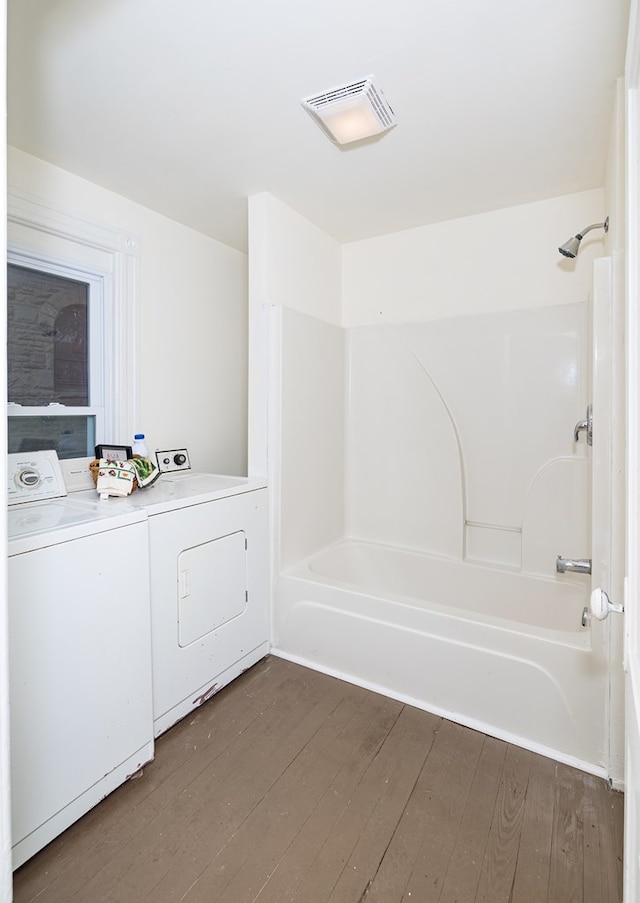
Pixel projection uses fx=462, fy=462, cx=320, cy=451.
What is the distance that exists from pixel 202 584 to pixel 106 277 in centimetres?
158

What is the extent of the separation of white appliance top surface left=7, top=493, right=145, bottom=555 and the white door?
1.39 m

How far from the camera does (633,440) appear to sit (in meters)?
0.88

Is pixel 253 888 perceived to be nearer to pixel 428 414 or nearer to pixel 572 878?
pixel 572 878

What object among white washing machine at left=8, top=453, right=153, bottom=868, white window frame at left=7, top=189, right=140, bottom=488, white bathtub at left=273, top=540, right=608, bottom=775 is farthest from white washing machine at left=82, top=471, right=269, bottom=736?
white window frame at left=7, top=189, right=140, bottom=488

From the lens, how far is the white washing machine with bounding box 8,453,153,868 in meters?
1.23

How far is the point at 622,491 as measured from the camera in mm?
1465

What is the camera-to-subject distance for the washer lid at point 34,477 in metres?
1.77

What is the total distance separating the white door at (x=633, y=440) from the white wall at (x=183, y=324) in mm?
2171

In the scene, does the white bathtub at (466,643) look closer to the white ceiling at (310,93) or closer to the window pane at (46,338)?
the window pane at (46,338)

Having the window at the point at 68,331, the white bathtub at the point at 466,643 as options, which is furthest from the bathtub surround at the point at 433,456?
the window at the point at 68,331

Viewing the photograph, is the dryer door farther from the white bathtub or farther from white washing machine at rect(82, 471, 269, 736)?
the white bathtub

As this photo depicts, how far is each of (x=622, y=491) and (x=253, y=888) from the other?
155cm

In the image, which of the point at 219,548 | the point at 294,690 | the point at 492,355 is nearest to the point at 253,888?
the point at 294,690

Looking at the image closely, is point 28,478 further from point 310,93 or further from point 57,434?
point 310,93
